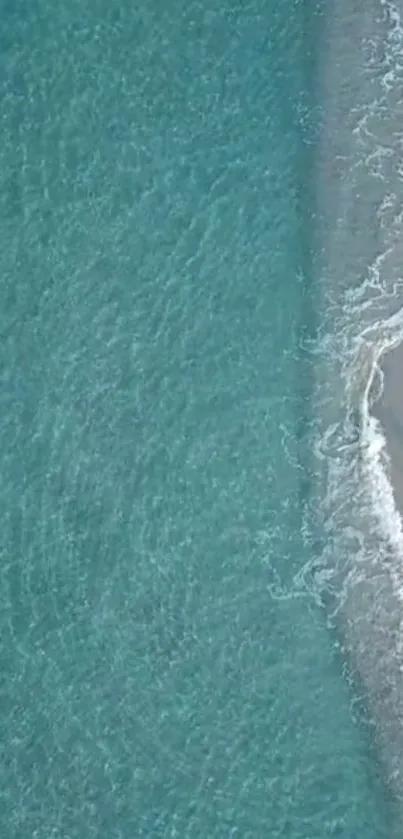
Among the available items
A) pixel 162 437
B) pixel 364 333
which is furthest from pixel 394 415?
pixel 162 437

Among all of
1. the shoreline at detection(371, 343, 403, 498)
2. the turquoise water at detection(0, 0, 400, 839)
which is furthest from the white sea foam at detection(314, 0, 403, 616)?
the turquoise water at detection(0, 0, 400, 839)

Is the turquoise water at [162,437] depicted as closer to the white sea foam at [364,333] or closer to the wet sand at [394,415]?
the white sea foam at [364,333]

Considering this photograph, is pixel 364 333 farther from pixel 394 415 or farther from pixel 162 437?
pixel 162 437

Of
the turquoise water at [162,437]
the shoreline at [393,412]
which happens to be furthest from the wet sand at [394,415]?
the turquoise water at [162,437]

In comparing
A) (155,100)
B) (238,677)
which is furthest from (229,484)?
(155,100)

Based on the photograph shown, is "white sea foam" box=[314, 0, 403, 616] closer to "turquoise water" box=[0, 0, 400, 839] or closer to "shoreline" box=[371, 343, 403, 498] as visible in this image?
"shoreline" box=[371, 343, 403, 498]
